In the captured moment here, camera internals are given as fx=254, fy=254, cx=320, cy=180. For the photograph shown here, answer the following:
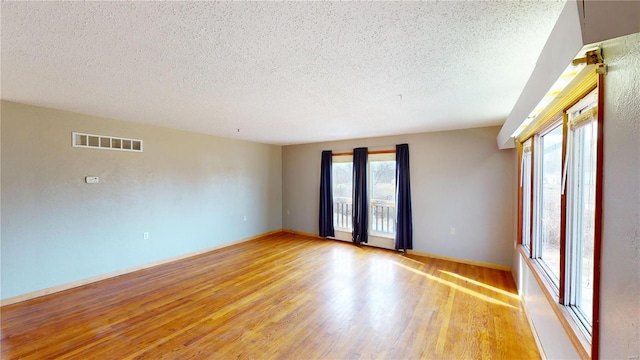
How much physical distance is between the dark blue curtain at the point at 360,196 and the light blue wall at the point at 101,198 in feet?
8.37

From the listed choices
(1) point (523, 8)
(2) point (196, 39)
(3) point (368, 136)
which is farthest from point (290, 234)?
(1) point (523, 8)

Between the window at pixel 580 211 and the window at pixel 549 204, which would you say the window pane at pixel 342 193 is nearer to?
the window at pixel 549 204

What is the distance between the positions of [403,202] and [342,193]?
152cm

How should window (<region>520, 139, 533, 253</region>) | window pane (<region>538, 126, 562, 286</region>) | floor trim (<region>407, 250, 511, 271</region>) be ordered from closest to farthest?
1. window pane (<region>538, 126, 562, 286</region>)
2. window (<region>520, 139, 533, 253</region>)
3. floor trim (<region>407, 250, 511, 271</region>)

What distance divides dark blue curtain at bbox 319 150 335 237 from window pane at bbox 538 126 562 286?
12.5 feet

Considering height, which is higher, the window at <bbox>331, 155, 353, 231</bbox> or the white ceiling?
the white ceiling

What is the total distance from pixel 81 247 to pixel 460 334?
4.62 meters

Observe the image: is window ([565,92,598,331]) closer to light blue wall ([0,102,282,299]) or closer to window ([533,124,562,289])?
window ([533,124,562,289])

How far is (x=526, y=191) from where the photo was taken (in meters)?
2.98

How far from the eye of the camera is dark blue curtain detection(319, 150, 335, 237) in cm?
580

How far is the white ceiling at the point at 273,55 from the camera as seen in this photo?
4.18ft

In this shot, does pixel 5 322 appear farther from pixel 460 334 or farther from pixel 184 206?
pixel 460 334

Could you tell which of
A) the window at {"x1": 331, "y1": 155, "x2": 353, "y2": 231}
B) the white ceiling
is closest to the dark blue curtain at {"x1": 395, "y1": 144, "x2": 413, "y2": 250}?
the window at {"x1": 331, "y1": 155, "x2": 353, "y2": 231}

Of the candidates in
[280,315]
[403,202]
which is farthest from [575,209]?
[403,202]
